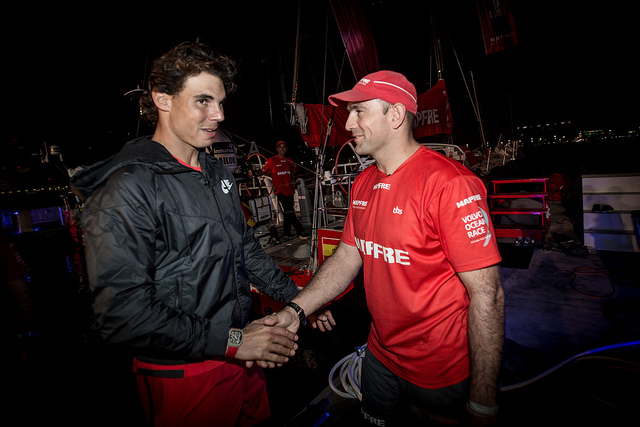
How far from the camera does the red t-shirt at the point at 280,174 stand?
10422mm

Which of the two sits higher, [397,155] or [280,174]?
[280,174]

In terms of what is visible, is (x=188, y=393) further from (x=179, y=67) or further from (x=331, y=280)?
(x=179, y=67)

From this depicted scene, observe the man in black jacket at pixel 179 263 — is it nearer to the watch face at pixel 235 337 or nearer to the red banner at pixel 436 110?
the watch face at pixel 235 337

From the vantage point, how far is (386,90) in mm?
1987

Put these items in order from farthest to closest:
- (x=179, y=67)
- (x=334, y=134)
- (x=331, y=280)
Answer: (x=334, y=134), (x=331, y=280), (x=179, y=67)

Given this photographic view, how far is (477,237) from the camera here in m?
1.50

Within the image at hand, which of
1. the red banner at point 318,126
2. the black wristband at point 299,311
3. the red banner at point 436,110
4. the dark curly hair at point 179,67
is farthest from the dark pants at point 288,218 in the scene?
the dark curly hair at point 179,67

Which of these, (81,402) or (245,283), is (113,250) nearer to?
(245,283)

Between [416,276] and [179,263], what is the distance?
1554mm

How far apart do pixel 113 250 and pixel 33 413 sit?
12.8 ft

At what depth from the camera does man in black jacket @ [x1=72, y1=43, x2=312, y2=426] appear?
55.4 inches

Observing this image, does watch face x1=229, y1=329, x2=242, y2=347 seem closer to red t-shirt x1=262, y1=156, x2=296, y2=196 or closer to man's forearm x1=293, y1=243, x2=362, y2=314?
man's forearm x1=293, y1=243, x2=362, y2=314

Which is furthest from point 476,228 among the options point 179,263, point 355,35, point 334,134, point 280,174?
point 280,174

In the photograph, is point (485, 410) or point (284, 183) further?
point (284, 183)
